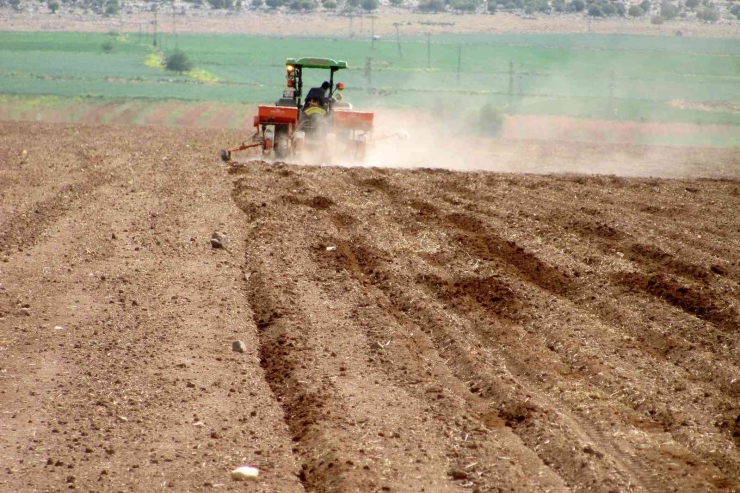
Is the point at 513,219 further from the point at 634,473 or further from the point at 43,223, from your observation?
the point at 634,473

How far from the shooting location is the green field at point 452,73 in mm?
54406

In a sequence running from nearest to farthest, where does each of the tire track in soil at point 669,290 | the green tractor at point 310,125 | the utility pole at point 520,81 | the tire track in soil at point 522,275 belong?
the tire track in soil at point 522,275, the tire track in soil at point 669,290, the green tractor at point 310,125, the utility pole at point 520,81

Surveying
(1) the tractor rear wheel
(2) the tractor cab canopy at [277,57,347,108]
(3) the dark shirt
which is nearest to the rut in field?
(1) the tractor rear wheel

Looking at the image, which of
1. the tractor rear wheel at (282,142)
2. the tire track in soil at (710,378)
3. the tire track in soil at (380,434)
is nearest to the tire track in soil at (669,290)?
the tire track in soil at (710,378)

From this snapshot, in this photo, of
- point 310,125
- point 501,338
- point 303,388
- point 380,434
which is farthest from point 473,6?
point 380,434

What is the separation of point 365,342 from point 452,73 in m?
66.1

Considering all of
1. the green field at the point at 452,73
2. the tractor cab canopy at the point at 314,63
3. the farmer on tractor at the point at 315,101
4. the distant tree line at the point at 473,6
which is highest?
the distant tree line at the point at 473,6

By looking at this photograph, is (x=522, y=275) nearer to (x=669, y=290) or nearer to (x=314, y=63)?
(x=669, y=290)

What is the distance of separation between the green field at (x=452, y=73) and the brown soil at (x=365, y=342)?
3519cm

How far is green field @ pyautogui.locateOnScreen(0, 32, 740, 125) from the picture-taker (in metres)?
54.4

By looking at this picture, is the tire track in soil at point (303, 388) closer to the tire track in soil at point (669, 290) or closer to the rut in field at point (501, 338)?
the rut in field at point (501, 338)

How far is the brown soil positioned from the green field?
3519 centimetres

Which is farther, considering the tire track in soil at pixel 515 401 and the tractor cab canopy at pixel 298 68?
the tractor cab canopy at pixel 298 68

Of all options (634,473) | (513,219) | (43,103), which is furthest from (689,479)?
(43,103)
